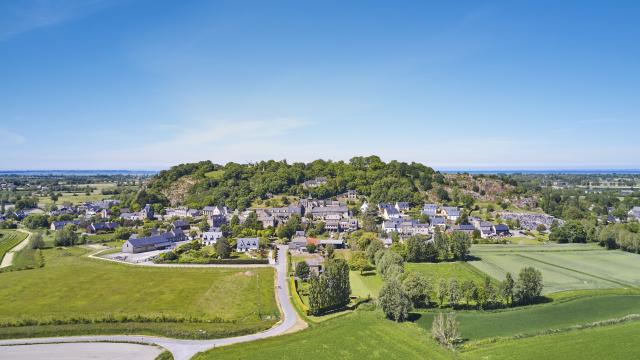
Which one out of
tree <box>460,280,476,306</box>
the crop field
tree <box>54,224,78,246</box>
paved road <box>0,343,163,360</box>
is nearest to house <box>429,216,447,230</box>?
the crop field

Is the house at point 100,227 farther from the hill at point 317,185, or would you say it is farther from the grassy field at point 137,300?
the grassy field at point 137,300

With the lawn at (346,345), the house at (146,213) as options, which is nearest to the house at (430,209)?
the lawn at (346,345)

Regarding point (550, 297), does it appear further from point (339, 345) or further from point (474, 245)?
point (474, 245)

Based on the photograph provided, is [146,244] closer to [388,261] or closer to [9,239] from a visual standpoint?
[9,239]

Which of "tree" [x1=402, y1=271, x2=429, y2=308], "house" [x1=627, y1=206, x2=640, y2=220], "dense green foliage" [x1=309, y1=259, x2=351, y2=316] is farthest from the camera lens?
"house" [x1=627, y1=206, x2=640, y2=220]

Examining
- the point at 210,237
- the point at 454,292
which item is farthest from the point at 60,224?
the point at 454,292

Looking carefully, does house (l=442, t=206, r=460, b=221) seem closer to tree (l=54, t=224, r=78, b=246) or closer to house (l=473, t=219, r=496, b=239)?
house (l=473, t=219, r=496, b=239)
